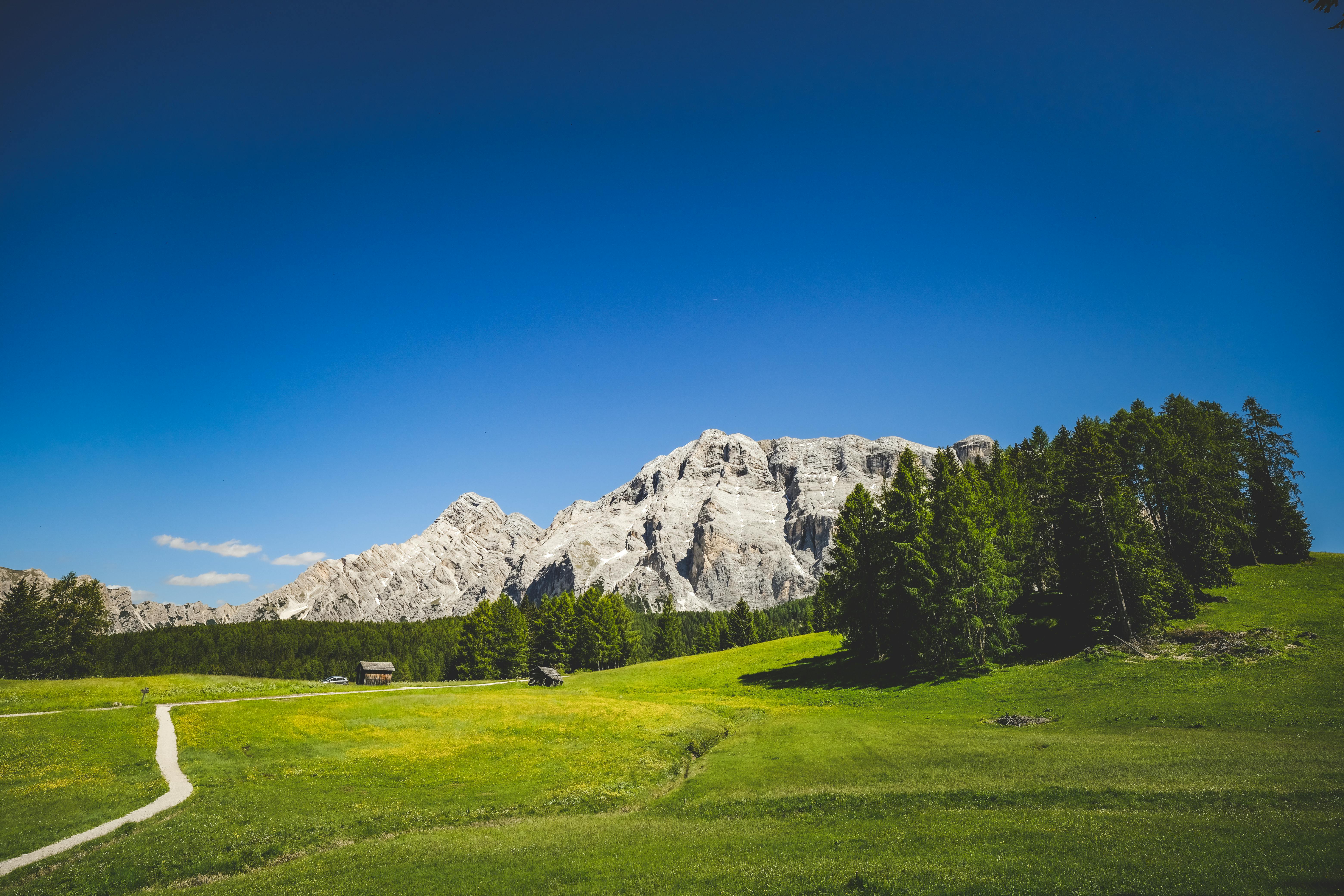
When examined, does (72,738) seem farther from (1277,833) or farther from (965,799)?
(1277,833)

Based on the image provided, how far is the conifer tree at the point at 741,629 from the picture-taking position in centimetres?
12481

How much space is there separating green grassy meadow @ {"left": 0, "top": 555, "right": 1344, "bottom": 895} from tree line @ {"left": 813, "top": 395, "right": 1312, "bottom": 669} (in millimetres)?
4262

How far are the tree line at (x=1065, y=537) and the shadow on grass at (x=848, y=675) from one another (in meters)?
1.35

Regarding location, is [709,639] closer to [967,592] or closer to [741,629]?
[741,629]

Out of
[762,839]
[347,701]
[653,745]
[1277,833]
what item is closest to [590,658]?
[347,701]

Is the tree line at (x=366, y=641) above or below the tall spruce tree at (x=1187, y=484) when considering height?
below

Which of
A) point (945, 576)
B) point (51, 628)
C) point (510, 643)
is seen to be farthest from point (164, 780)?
point (51, 628)

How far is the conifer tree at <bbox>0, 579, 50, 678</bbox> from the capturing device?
88.1 metres

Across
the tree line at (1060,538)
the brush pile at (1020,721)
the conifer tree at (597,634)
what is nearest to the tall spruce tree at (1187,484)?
the tree line at (1060,538)

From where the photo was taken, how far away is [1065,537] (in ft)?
165

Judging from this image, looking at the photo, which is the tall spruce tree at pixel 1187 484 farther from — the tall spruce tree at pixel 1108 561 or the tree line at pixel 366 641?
the tree line at pixel 366 641

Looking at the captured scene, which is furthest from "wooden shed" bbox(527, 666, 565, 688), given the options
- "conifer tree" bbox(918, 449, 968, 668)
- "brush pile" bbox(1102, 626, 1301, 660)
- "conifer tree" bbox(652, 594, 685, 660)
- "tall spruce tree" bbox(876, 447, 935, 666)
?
"brush pile" bbox(1102, 626, 1301, 660)

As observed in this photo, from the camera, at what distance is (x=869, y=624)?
2219 inches

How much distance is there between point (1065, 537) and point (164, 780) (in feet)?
203
